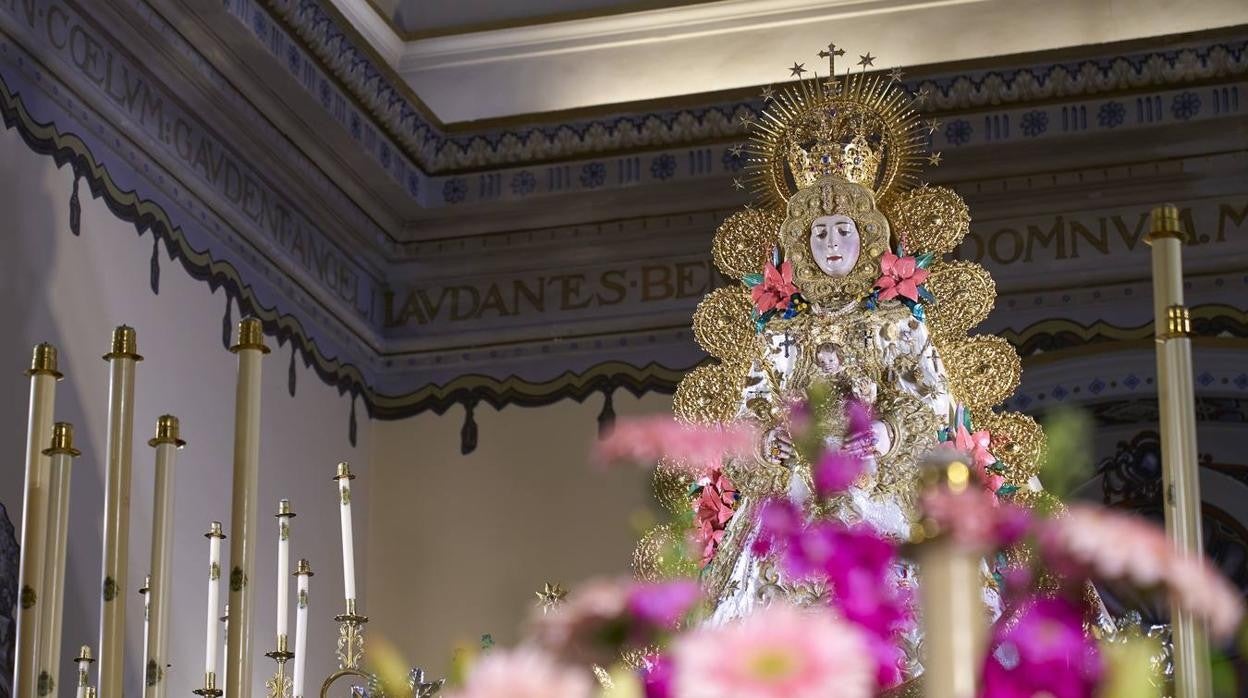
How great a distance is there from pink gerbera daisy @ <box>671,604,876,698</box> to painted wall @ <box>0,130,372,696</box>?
480 centimetres

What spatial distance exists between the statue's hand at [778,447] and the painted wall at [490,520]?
2.47 metres

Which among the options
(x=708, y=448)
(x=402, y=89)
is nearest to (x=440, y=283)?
(x=402, y=89)

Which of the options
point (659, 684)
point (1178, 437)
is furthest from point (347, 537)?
point (659, 684)

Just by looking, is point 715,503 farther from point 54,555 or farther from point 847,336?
point 54,555

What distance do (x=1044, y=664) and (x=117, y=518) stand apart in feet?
5.51

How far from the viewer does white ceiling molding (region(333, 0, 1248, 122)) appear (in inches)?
295

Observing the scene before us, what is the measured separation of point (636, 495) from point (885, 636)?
6.64m

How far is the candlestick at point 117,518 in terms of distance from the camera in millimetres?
2479

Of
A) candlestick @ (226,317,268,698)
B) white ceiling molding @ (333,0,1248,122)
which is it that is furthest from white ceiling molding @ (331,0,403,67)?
candlestick @ (226,317,268,698)

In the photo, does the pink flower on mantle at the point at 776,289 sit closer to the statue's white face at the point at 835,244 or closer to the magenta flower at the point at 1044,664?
the statue's white face at the point at 835,244

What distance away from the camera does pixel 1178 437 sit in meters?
1.83

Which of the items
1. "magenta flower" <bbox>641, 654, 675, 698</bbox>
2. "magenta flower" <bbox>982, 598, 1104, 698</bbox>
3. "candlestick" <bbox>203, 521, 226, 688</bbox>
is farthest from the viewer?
"candlestick" <bbox>203, 521, 226, 688</bbox>

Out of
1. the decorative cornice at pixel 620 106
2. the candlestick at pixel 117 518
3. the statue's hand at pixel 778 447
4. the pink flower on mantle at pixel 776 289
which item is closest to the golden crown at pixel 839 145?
the pink flower on mantle at pixel 776 289

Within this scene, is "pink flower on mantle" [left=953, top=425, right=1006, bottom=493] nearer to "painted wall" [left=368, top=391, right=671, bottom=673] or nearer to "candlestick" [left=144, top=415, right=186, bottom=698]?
"painted wall" [left=368, top=391, right=671, bottom=673]
